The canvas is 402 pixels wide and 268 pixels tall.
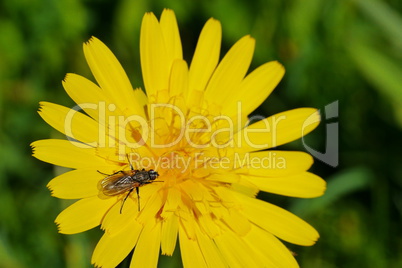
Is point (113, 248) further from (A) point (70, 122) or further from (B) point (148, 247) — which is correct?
(A) point (70, 122)

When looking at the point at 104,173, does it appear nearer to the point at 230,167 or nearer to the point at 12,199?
the point at 230,167

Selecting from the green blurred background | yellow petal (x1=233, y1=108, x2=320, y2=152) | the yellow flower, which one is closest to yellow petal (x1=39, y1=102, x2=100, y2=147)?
the yellow flower

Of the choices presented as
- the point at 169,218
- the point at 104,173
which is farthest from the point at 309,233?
the point at 104,173

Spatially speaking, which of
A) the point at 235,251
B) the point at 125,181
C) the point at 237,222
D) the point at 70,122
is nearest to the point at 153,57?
the point at 70,122

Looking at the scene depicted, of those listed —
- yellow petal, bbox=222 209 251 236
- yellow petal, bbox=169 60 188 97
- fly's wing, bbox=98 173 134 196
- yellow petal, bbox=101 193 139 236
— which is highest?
yellow petal, bbox=169 60 188 97

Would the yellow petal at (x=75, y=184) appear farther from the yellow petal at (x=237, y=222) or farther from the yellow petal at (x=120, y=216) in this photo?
the yellow petal at (x=237, y=222)

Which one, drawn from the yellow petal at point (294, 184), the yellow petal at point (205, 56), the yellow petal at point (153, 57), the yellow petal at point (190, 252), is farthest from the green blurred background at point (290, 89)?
the yellow petal at point (205, 56)

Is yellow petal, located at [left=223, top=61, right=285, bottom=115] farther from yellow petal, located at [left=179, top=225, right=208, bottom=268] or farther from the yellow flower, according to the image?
yellow petal, located at [left=179, top=225, right=208, bottom=268]
